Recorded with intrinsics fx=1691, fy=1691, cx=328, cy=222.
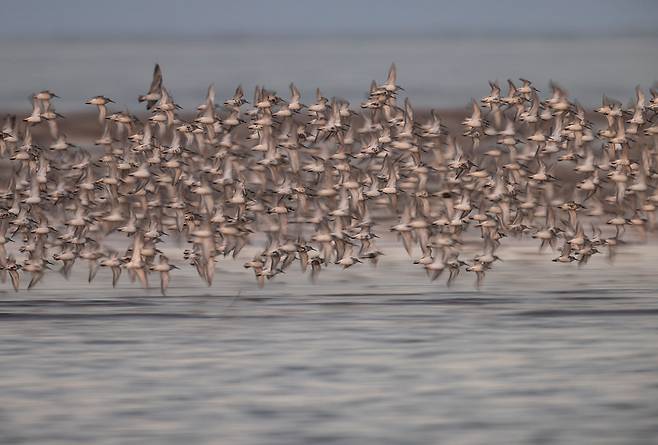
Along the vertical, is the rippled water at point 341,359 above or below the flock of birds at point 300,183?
below

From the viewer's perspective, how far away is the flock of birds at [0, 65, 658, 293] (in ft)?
45.6

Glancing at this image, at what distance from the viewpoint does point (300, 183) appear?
14.2 metres

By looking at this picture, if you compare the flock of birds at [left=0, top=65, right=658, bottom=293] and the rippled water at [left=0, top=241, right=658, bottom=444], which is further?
the flock of birds at [left=0, top=65, right=658, bottom=293]

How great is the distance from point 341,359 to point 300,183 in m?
2.67

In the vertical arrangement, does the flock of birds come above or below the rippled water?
above

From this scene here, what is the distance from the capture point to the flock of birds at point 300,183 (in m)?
13.9

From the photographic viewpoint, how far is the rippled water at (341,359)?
10.3 m

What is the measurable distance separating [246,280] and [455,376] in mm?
3300

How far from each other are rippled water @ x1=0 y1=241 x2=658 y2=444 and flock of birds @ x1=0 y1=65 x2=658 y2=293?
0.32 meters

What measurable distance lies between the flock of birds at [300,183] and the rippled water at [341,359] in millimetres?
316

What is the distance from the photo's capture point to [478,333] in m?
12.5

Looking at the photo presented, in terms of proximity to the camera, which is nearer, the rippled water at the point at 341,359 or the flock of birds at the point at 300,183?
the rippled water at the point at 341,359

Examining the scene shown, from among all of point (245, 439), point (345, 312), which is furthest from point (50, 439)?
point (345, 312)

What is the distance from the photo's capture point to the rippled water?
1034 cm
